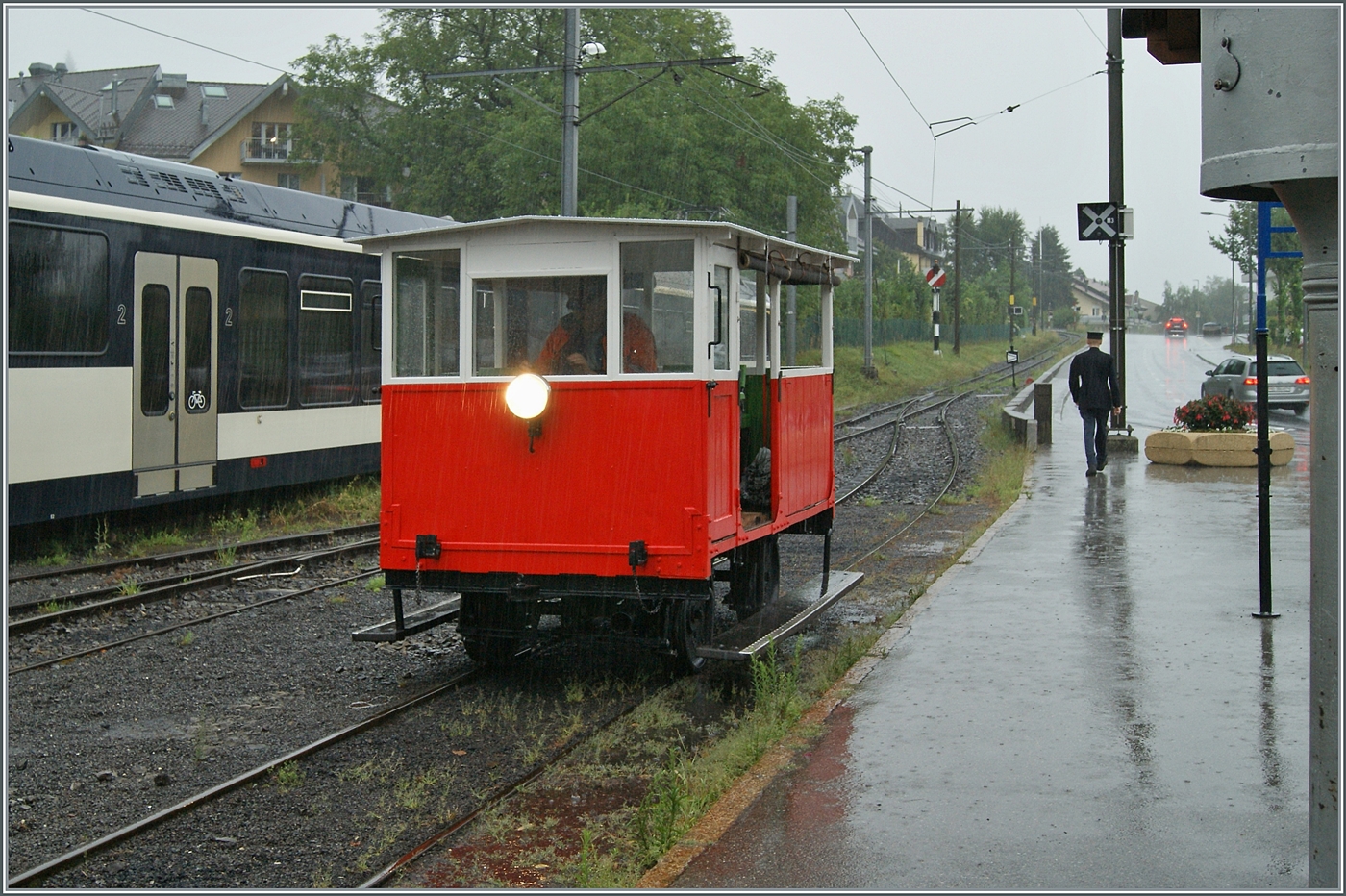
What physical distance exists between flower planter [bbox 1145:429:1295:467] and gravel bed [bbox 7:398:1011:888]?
30.5 feet

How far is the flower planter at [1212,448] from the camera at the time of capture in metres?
18.4

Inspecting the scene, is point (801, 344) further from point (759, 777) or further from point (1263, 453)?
point (759, 777)

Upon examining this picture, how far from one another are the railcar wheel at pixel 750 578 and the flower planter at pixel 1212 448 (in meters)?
11.3

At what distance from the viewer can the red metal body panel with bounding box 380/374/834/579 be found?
7312 mm

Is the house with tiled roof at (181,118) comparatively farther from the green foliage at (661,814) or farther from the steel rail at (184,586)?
the green foliage at (661,814)

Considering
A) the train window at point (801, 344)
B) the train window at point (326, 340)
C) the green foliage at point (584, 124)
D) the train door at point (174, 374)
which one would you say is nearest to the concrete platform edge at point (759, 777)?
the train window at point (801, 344)

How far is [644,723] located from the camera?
283 inches

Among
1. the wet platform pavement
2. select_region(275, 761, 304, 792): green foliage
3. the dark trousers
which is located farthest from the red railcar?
the dark trousers

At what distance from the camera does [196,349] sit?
13070 millimetres

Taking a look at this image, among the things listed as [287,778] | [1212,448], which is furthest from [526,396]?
[1212,448]

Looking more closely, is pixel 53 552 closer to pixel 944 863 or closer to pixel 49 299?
pixel 49 299

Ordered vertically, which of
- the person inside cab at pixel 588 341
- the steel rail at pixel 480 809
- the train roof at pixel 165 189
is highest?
the train roof at pixel 165 189

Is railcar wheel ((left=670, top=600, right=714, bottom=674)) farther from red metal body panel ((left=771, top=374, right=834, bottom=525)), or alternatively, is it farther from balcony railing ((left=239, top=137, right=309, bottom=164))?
balcony railing ((left=239, top=137, right=309, bottom=164))

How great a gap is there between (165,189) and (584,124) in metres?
24.2
